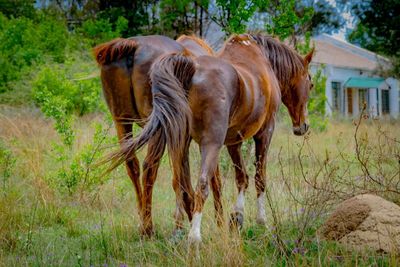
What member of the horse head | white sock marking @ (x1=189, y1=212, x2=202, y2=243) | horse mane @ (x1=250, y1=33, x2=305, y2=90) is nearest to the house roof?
the horse head

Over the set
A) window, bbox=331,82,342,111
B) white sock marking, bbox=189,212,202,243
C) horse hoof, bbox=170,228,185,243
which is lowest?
window, bbox=331,82,342,111

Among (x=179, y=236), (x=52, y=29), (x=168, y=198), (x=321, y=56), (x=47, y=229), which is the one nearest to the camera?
(x=179, y=236)

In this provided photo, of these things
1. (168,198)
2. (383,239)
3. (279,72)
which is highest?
(279,72)

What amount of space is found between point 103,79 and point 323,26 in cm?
3139

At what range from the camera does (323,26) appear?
114ft

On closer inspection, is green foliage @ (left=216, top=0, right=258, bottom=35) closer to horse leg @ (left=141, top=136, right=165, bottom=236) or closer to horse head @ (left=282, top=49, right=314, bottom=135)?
horse head @ (left=282, top=49, right=314, bottom=135)

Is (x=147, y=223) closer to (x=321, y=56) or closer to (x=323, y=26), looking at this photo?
(x=321, y=56)

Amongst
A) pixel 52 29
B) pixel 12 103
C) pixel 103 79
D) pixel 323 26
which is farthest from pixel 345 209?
pixel 323 26

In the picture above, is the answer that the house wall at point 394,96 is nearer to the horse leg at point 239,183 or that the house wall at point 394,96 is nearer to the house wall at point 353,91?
the house wall at point 353,91

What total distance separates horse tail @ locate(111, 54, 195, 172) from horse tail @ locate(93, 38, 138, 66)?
89 cm

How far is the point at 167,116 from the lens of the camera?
13.3 feet

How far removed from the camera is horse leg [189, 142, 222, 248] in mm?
4145

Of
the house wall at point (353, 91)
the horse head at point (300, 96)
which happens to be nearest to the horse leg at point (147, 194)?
the horse head at point (300, 96)

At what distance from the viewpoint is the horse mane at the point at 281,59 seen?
615 cm
